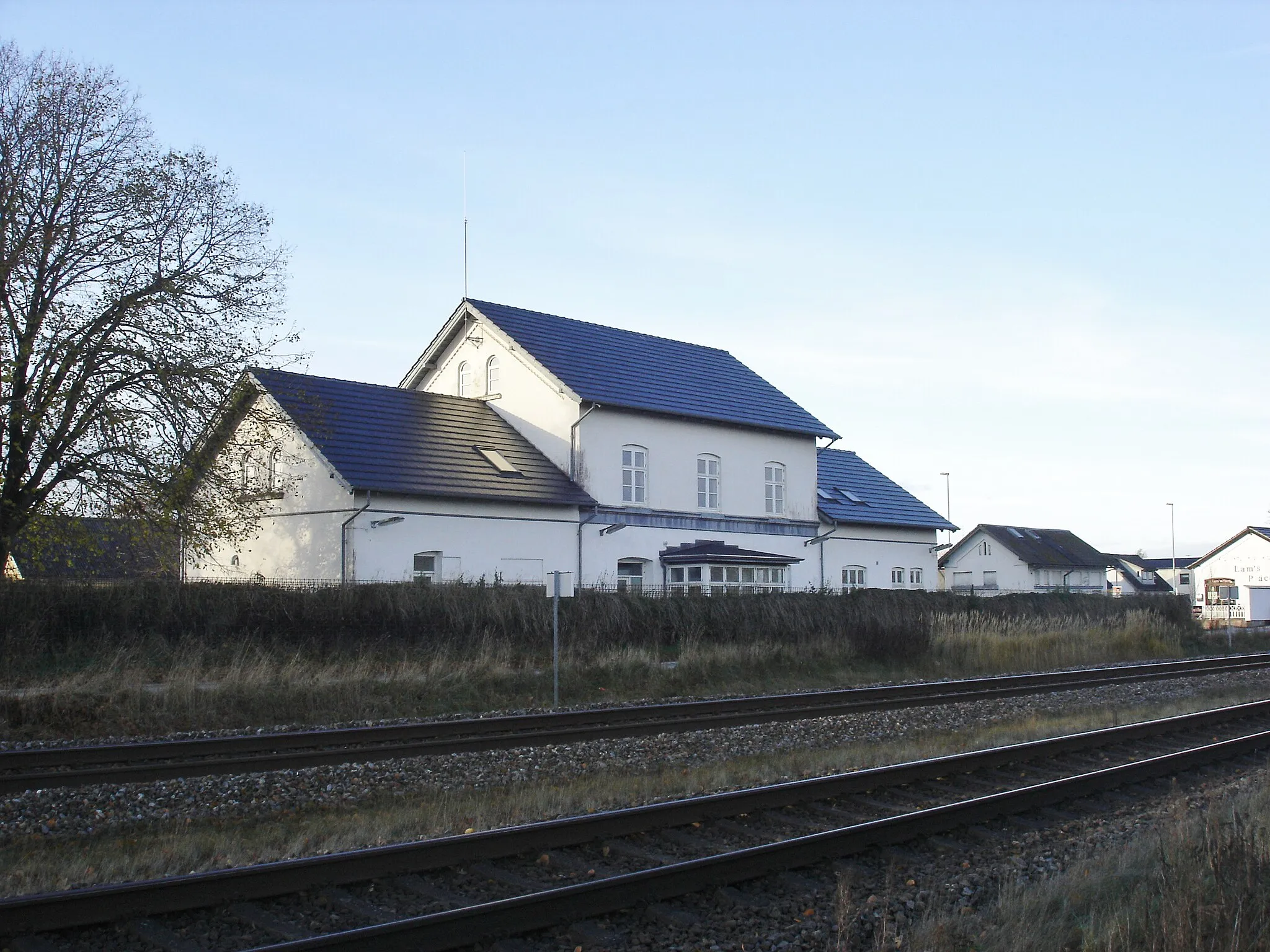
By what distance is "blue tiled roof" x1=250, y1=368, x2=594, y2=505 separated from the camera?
27844mm

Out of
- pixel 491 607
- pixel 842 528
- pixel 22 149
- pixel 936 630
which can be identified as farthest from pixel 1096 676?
pixel 22 149

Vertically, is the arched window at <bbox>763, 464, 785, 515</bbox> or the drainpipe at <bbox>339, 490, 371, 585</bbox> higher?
the arched window at <bbox>763, 464, 785, 515</bbox>

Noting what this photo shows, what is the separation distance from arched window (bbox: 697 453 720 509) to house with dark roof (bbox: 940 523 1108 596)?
4116 centimetres

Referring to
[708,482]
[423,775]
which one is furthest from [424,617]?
[708,482]

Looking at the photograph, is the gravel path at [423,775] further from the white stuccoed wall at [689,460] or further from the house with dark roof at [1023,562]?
the house with dark roof at [1023,562]

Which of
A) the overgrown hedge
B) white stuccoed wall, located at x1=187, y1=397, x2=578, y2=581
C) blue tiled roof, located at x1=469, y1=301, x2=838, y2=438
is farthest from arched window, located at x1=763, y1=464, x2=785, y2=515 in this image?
white stuccoed wall, located at x1=187, y1=397, x2=578, y2=581

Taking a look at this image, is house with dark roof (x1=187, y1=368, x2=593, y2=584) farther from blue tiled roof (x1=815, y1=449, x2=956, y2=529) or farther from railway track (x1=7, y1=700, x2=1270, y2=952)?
railway track (x1=7, y1=700, x2=1270, y2=952)

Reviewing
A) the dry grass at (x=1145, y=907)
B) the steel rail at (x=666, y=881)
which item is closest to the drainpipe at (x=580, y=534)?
the steel rail at (x=666, y=881)

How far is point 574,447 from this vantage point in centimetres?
3297

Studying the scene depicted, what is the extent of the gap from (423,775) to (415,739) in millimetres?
2551

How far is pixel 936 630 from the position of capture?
91.8 feet

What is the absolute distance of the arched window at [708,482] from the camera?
A: 118 ft

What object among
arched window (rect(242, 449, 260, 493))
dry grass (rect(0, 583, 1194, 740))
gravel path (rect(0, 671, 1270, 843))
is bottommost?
gravel path (rect(0, 671, 1270, 843))

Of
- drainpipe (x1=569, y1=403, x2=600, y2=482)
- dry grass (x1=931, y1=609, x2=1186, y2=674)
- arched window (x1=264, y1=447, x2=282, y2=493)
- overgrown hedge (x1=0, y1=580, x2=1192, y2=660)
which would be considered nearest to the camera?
overgrown hedge (x1=0, y1=580, x2=1192, y2=660)
